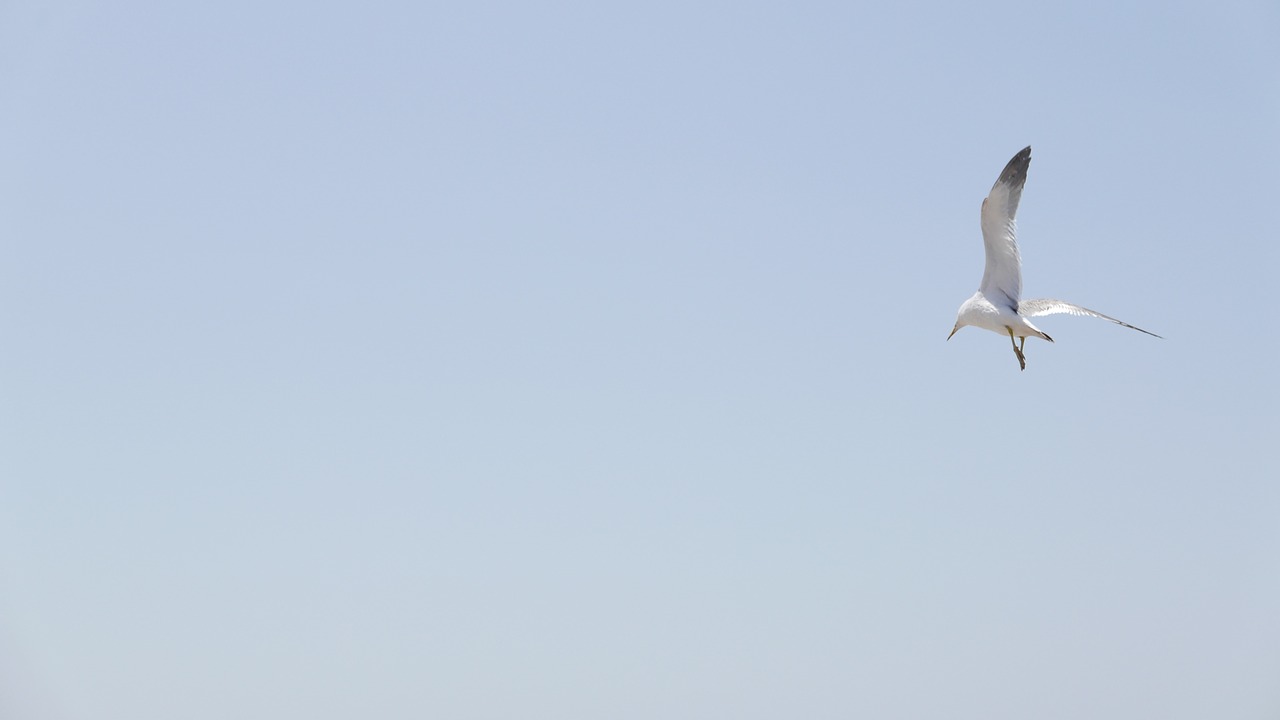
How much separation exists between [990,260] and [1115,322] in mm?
5578

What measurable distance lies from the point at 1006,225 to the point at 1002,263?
0.80 meters

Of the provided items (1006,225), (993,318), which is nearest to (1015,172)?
(1006,225)

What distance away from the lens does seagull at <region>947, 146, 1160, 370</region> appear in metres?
23.2

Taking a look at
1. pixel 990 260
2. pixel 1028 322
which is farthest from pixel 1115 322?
pixel 990 260

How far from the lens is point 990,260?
24266 mm

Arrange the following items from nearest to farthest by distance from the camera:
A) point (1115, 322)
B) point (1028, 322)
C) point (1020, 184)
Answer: point (1115, 322)
point (1028, 322)
point (1020, 184)

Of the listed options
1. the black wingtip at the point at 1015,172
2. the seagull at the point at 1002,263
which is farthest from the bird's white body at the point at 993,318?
the black wingtip at the point at 1015,172

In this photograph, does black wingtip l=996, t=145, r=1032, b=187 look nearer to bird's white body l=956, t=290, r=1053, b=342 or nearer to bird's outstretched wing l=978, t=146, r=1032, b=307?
bird's outstretched wing l=978, t=146, r=1032, b=307

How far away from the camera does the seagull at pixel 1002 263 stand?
23234 mm

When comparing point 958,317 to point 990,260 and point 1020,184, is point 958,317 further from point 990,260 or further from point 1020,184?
point 1020,184

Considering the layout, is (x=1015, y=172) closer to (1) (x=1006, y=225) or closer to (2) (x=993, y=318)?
(1) (x=1006, y=225)

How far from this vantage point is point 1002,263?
24.1 metres

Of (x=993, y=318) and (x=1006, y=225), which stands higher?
(x=1006, y=225)

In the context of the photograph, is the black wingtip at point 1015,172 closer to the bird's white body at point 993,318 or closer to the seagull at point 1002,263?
the seagull at point 1002,263
